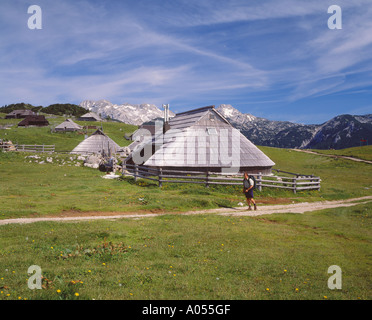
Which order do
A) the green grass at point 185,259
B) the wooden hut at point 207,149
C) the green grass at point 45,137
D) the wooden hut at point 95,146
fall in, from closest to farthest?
the green grass at point 185,259 < the wooden hut at point 207,149 < the wooden hut at point 95,146 < the green grass at point 45,137

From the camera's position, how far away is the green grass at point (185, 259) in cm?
730

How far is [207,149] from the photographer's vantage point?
30.6 metres

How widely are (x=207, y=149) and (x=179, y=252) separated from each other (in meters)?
21.0

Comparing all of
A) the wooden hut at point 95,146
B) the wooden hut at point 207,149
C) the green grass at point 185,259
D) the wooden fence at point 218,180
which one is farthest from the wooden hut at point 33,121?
the green grass at point 185,259

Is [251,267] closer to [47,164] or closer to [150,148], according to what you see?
[150,148]

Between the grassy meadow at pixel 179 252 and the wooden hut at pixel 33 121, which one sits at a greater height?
the wooden hut at pixel 33 121

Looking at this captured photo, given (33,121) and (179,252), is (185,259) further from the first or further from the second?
(33,121)

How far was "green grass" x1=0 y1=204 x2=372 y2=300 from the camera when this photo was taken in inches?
287

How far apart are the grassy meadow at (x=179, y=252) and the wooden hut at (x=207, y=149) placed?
8.73 meters

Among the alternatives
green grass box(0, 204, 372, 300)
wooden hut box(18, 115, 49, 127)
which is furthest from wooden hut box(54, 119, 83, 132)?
green grass box(0, 204, 372, 300)

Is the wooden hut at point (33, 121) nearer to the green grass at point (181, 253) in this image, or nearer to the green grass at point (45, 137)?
the green grass at point (45, 137)

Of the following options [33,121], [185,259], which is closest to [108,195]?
[185,259]

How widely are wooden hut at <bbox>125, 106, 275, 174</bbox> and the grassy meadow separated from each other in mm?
8734

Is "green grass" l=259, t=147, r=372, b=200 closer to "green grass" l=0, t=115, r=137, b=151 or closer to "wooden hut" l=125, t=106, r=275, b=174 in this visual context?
"wooden hut" l=125, t=106, r=275, b=174
